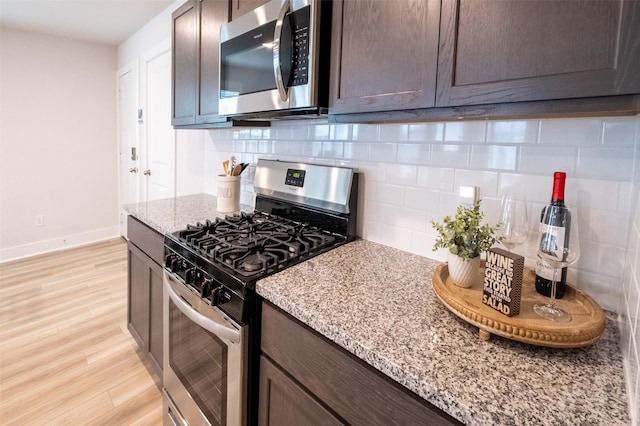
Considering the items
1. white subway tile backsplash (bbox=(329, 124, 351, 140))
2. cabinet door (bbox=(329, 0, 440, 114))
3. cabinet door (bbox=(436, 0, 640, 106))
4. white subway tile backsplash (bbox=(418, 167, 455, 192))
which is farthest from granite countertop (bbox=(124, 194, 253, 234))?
cabinet door (bbox=(436, 0, 640, 106))

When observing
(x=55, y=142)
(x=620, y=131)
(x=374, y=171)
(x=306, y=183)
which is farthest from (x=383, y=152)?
(x=55, y=142)

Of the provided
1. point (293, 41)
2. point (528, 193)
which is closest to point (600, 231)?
point (528, 193)

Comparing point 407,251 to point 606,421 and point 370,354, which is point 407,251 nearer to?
point 370,354

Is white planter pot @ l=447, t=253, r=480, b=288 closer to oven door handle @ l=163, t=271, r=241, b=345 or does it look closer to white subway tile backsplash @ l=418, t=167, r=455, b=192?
white subway tile backsplash @ l=418, t=167, r=455, b=192

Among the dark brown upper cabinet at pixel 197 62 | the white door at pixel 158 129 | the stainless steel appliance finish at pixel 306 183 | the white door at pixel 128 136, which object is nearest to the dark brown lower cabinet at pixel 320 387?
the stainless steel appliance finish at pixel 306 183

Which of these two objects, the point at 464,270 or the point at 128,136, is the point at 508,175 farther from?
the point at 128,136

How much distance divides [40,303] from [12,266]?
122 centimetres

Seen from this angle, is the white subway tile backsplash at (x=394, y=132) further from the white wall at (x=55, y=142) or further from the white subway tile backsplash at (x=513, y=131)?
the white wall at (x=55, y=142)

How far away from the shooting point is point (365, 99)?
3.58ft

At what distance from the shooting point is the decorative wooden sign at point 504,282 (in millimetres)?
759

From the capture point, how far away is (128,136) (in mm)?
4070

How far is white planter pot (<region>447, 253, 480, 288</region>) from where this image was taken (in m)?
0.91

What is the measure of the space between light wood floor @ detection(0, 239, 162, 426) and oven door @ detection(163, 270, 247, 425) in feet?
1.40

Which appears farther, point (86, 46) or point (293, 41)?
point (86, 46)
